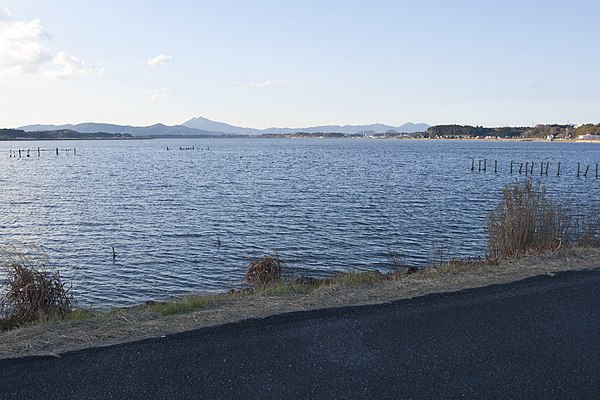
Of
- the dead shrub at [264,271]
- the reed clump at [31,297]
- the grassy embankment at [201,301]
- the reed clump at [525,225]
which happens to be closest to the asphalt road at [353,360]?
the grassy embankment at [201,301]

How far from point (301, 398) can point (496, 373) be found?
7.84 feet

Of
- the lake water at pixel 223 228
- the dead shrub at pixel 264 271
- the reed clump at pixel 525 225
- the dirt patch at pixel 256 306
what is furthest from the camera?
the lake water at pixel 223 228

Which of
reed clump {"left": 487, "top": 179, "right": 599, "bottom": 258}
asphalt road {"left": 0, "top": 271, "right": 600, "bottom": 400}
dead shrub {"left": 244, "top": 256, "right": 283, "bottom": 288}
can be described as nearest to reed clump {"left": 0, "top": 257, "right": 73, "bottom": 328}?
asphalt road {"left": 0, "top": 271, "right": 600, "bottom": 400}

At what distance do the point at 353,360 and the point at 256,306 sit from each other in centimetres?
275

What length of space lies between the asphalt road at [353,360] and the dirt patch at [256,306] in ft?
1.31

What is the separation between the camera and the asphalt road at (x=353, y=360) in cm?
598

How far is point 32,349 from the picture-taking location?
23.4 ft

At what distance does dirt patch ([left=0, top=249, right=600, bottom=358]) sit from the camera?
24.6 ft

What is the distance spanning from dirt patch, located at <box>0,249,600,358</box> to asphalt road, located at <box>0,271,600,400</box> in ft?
1.31

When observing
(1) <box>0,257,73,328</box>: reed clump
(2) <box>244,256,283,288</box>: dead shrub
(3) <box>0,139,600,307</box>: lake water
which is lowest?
(3) <box>0,139,600,307</box>: lake water

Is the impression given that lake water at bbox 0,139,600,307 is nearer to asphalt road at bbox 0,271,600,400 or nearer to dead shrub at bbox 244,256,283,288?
dead shrub at bbox 244,256,283,288

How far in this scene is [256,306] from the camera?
9.20 m

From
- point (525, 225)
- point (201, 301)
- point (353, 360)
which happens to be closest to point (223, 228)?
point (525, 225)

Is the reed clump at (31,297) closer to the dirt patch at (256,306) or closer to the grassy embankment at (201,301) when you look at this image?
the grassy embankment at (201,301)
